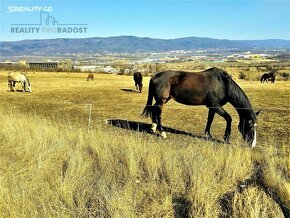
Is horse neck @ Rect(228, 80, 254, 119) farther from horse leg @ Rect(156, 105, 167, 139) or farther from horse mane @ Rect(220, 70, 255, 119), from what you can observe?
horse leg @ Rect(156, 105, 167, 139)

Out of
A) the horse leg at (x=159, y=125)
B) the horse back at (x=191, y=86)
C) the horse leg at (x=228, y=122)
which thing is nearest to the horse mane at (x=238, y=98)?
the horse back at (x=191, y=86)

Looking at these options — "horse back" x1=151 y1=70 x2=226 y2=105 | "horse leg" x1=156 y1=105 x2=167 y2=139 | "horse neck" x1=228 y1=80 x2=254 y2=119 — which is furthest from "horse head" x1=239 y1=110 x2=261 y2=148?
"horse leg" x1=156 y1=105 x2=167 y2=139

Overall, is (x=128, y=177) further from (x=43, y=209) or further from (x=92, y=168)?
(x=43, y=209)

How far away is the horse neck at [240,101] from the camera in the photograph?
27.6 feet

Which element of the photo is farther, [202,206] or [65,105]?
[65,105]

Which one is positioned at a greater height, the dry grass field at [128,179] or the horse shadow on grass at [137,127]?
the dry grass field at [128,179]

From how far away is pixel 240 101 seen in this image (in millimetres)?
8719

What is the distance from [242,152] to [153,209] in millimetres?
2361

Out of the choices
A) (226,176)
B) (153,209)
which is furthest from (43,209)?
(226,176)

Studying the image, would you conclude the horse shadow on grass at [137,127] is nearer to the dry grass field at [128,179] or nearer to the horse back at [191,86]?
the horse back at [191,86]

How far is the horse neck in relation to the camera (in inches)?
332

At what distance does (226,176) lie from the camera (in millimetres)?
4227

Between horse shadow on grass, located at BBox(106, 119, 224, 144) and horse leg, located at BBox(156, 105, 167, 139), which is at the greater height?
horse leg, located at BBox(156, 105, 167, 139)

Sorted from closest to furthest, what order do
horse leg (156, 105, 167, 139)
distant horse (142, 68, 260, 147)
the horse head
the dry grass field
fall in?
1. the dry grass field
2. the horse head
3. distant horse (142, 68, 260, 147)
4. horse leg (156, 105, 167, 139)
